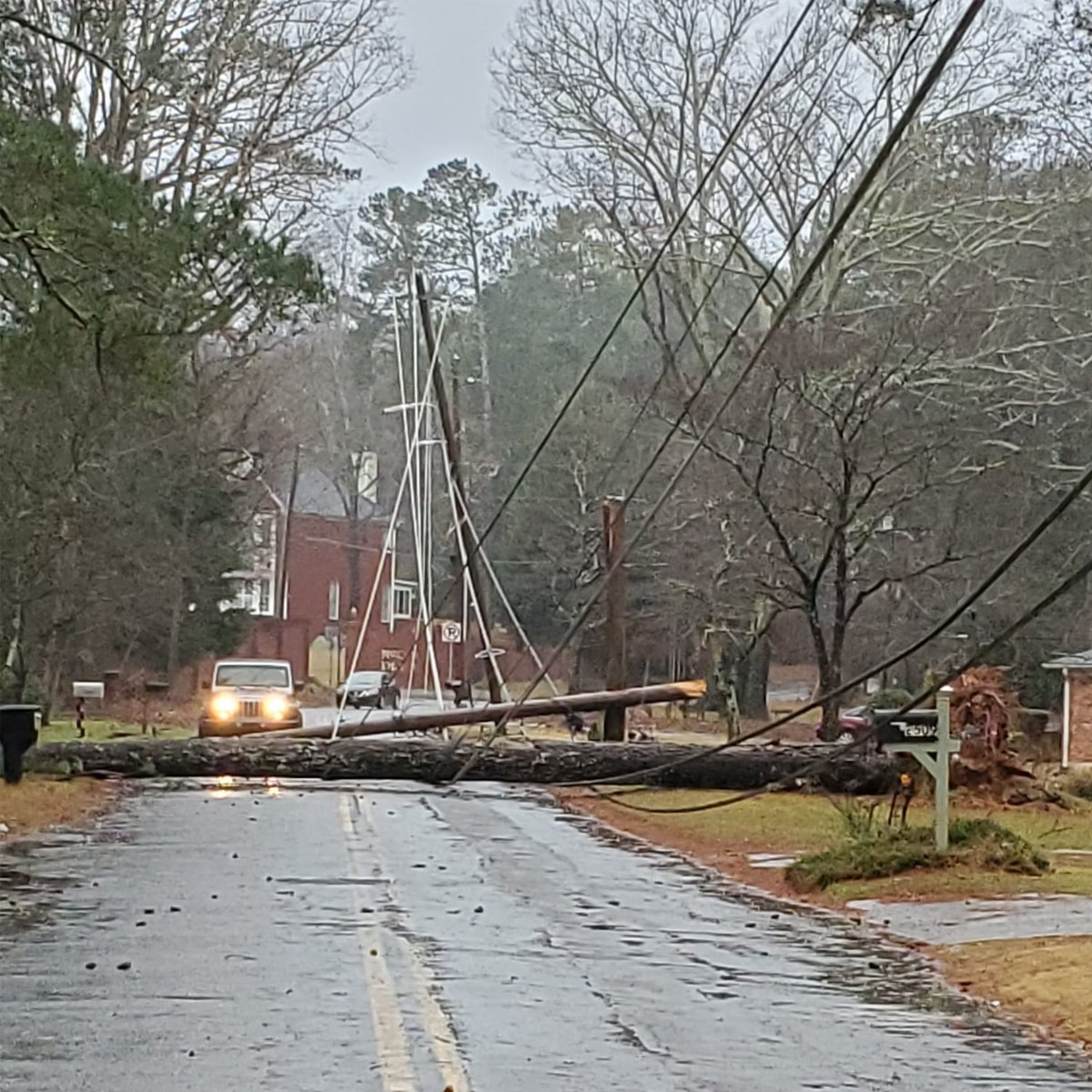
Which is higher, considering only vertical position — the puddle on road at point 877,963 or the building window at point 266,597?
the building window at point 266,597

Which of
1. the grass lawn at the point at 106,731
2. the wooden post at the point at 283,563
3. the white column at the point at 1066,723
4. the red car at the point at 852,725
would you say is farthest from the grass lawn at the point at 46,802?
the wooden post at the point at 283,563

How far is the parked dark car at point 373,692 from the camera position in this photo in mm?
56031

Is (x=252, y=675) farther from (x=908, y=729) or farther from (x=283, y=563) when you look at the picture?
(x=283, y=563)

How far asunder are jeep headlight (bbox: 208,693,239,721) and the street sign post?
22.0 m

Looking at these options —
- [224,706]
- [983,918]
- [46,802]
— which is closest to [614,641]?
[224,706]

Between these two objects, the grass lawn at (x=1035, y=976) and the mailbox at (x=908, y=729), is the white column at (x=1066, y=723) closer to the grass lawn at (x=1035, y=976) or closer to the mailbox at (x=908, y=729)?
the mailbox at (x=908, y=729)

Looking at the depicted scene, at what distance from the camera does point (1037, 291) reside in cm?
4497

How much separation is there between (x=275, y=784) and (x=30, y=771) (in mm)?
4117

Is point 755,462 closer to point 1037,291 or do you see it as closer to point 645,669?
point 1037,291

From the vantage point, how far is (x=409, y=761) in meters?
32.0

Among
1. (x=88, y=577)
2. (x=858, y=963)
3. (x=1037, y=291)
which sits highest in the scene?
(x=1037, y=291)

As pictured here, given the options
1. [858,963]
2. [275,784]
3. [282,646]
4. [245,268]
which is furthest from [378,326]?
[858,963]

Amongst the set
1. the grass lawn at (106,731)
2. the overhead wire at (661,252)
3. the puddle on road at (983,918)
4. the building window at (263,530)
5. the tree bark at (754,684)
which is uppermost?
the building window at (263,530)

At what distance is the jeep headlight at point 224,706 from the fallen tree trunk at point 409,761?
657 cm
